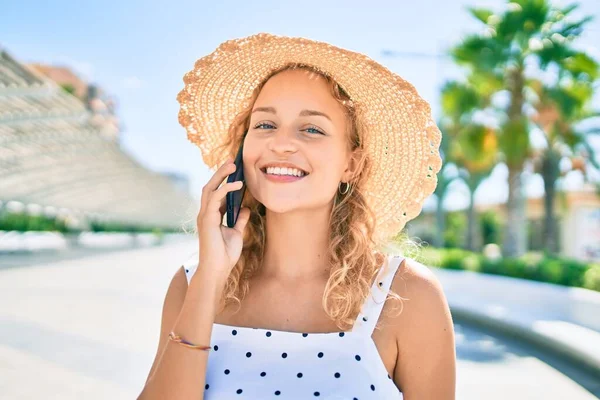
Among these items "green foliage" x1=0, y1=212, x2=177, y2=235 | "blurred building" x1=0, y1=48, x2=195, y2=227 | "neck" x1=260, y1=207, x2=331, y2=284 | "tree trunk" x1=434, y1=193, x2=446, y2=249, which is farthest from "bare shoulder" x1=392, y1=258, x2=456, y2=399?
"green foliage" x1=0, y1=212, x2=177, y2=235

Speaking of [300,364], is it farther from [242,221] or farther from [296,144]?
[296,144]

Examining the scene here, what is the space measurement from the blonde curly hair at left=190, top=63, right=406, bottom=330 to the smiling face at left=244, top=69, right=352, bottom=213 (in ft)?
0.34

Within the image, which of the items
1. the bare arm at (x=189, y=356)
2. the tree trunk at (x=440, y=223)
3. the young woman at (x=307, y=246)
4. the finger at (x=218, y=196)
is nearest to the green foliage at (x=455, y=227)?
the tree trunk at (x=440, y=223)

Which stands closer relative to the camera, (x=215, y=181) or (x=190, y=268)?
(x=215, y=181)

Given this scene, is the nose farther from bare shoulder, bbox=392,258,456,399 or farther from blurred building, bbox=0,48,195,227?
blurred building, bbox=0,48,195,227

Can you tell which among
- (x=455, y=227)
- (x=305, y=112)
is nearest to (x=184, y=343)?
(x=305, y=112)

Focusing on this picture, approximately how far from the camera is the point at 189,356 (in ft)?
5.93

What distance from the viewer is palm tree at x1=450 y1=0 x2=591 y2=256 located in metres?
15.9

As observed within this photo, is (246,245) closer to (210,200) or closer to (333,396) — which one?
(210,200)

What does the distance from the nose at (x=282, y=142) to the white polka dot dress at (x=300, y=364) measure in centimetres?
54

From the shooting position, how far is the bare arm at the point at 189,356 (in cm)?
180

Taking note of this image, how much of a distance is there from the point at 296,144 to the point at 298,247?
41 cm

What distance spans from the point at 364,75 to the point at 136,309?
8.64 m

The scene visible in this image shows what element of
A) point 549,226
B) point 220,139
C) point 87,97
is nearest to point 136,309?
point 220,139
